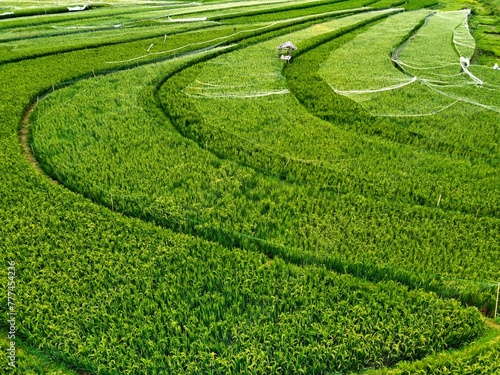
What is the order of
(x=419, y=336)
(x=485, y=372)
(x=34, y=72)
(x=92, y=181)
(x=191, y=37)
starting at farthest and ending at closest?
(x=191, y=37) → (x=34, y=72) → (x=92, y=181) → (x=419, y=336) → (x=485, y=372)

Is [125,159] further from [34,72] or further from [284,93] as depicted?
[34,72]

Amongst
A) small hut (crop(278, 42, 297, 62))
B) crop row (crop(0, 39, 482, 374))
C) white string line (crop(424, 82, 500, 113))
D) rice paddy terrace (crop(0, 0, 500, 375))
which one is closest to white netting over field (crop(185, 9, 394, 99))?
rice paddy terrace (crop(0, 0, 500, 375))

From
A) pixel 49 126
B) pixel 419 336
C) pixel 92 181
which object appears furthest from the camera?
pixel 49 126

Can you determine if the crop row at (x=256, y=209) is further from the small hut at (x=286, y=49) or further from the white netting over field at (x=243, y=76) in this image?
the small hut at (x=286, y=49)

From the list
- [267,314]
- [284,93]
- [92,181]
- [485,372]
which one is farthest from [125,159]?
[485,372]

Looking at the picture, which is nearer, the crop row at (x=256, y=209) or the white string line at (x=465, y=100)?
the crop row at (x=256, y=209)

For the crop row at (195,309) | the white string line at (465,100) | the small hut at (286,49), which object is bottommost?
the crop row at (195,309)

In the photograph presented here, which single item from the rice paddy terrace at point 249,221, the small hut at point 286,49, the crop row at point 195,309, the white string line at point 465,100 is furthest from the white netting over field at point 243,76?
the crop row at point 195,309
